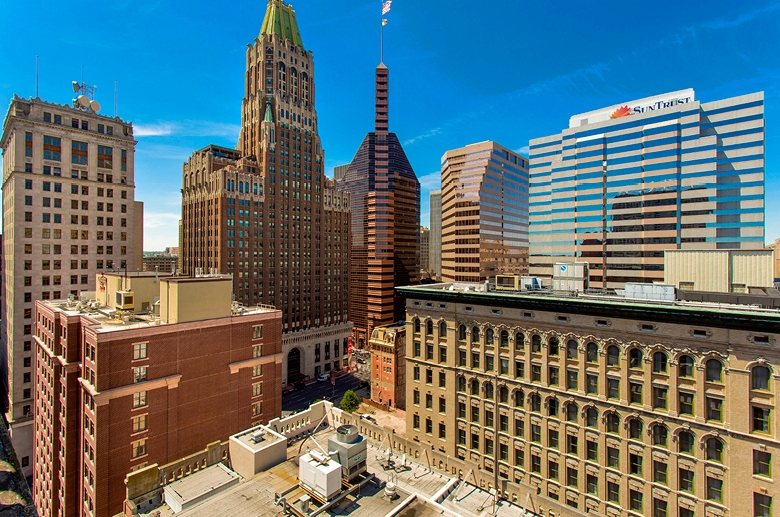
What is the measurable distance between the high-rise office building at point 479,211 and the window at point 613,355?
4443 inches

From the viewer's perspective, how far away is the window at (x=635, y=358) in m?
36.6

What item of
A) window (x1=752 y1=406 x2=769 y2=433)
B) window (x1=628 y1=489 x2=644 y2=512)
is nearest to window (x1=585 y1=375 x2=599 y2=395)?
window (x1=628 y1=489 x2=644 y2=512)

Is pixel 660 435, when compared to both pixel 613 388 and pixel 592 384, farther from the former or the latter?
pixel 592 384

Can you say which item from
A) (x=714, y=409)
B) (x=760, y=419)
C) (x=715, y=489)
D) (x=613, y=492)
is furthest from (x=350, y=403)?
(x=760, y=419)

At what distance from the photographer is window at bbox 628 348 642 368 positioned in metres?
36.6

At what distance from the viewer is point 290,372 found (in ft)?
438

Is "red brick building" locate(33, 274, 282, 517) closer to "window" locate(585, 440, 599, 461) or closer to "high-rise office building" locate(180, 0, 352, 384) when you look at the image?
"window" locate(585, 440, 599, 461)

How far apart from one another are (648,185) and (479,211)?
5859cm

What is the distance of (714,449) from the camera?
3303 cm

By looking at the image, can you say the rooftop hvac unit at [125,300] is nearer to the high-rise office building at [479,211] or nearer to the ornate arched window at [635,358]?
the ornate arched window at [635,358]

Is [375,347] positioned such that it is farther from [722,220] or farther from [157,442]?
[722,220]

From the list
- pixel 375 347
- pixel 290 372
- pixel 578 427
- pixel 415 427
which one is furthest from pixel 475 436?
pixel 290 372

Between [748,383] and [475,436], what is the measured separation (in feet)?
87.3

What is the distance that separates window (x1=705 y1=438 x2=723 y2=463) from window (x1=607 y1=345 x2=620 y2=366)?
8697mm
